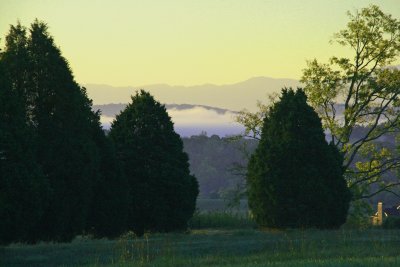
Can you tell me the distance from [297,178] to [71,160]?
32.4 ft

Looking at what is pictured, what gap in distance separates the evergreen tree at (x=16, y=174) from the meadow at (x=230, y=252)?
104 centimetres

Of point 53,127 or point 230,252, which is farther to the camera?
point 53,127

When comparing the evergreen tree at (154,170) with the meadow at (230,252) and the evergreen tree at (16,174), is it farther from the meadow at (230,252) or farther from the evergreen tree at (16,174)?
the evergreen tree at (16,174)

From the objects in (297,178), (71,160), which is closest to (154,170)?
(297,178)

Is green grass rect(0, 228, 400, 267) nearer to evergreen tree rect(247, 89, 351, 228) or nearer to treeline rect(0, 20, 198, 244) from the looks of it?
treeline rect(0, 20, 198, 244)

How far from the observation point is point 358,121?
49812 mm

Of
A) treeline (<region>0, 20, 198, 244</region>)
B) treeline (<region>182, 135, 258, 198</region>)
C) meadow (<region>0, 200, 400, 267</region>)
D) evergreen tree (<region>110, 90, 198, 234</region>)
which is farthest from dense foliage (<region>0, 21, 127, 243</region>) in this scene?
treeline (<region>182, 135, 258, 198</region>)

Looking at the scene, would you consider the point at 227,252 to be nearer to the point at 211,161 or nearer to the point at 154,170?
the point at 154,170

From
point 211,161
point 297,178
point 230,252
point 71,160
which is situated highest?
point 211,161

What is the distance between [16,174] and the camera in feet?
76.6

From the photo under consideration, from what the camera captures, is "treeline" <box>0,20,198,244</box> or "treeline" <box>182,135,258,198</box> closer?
"treeline" <box>0,20,198,244</box>

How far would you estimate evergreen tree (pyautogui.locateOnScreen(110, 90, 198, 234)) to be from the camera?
3322 cm

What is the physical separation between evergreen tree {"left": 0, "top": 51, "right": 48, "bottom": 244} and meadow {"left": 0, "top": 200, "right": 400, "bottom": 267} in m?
1.04

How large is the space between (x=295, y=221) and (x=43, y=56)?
40.1 ft
